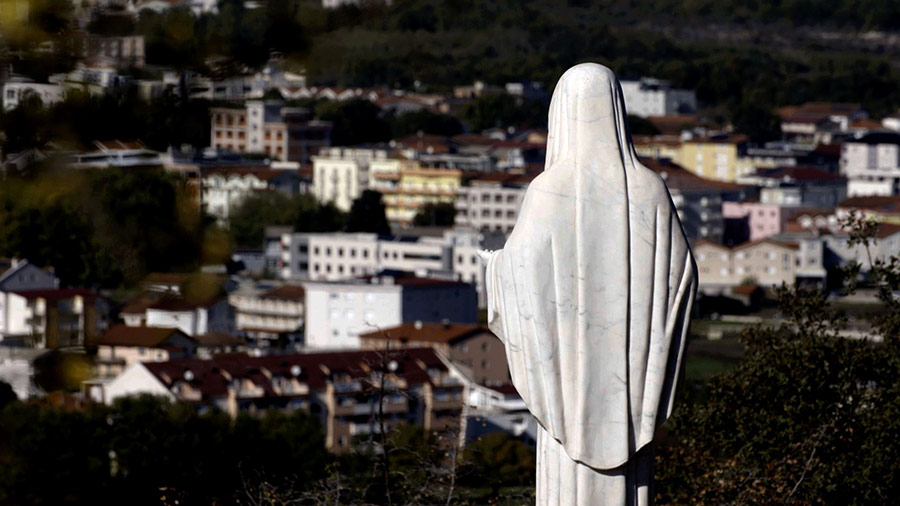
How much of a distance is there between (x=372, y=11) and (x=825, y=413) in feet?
17.1

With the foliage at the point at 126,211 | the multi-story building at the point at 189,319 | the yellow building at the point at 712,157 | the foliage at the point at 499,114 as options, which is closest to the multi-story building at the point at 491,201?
the yellow building at the point at 712,157

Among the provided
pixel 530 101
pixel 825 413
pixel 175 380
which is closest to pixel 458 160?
pixel 530 101

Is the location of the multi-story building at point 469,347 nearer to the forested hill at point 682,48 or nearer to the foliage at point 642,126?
the forested hill at point 682,48

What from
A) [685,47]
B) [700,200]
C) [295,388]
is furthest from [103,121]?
[685,47]

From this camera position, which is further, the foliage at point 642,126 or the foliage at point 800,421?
the foliage at point 642,126

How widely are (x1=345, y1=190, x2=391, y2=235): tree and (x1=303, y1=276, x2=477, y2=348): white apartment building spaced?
1073 cm

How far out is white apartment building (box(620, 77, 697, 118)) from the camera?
7619 cm

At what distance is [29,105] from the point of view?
125 inches

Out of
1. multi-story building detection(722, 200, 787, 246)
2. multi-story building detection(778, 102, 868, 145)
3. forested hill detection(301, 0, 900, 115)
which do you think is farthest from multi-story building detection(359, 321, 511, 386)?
multi-story building detection(778, 102, 868, 145)

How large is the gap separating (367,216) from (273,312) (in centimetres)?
1024

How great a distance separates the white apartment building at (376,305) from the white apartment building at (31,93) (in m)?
35.2

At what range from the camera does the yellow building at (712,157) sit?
63.2 meters

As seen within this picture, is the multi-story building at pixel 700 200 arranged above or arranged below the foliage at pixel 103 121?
below

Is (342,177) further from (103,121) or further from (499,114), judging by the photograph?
(103,121)
